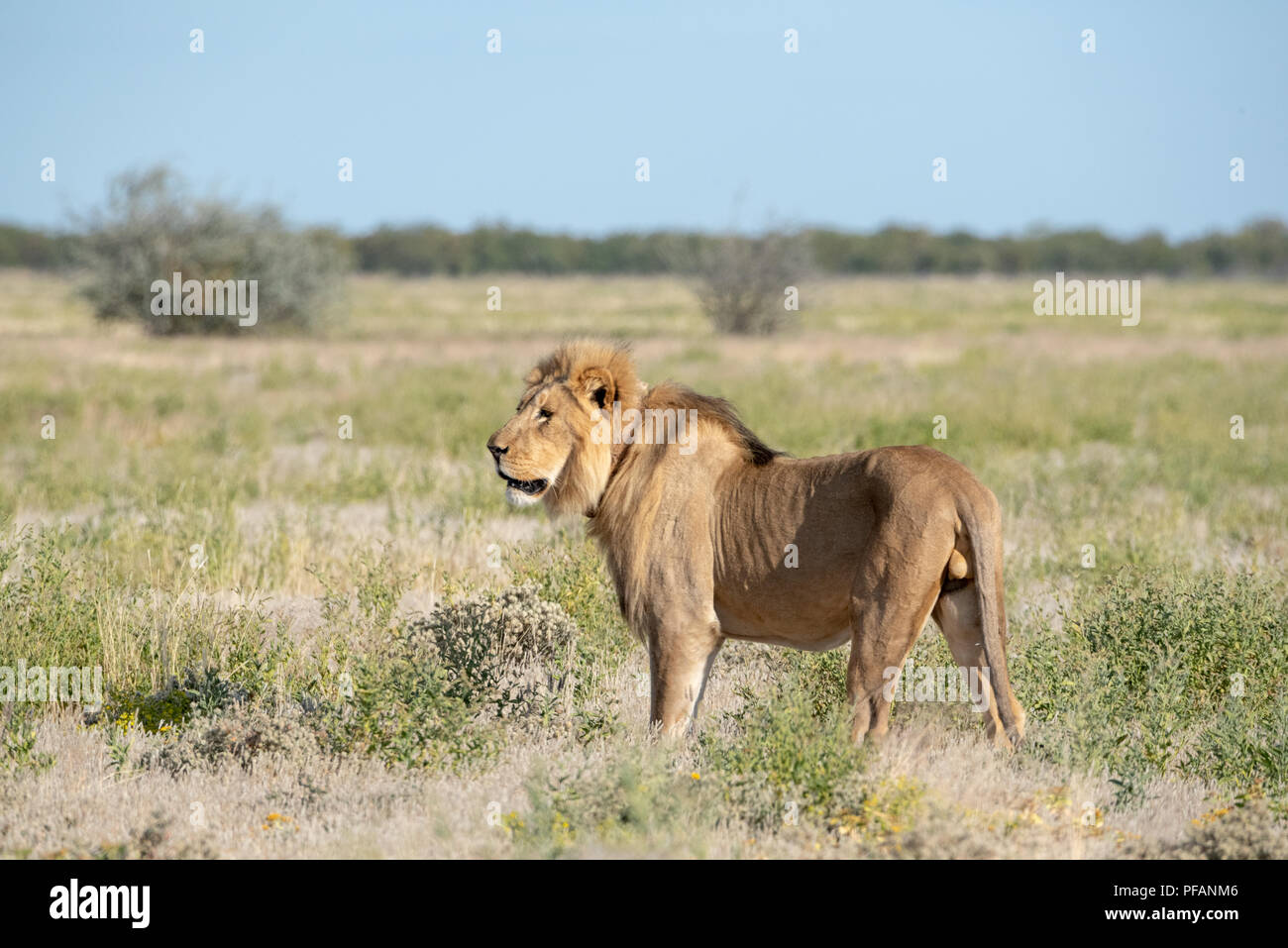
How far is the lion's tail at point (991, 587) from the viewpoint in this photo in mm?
5363

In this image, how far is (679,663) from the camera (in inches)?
228

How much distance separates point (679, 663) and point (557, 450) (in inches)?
46.2

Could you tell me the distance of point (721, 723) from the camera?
667 centimetres

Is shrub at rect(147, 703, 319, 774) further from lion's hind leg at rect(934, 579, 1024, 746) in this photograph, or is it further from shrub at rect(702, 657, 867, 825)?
Result: lion's hind leg at rect(934, 579, 1024, 746)

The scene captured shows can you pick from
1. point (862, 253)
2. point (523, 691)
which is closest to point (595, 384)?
point (523, 691)

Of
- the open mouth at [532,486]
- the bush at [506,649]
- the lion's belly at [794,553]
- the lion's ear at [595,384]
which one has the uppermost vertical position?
the lion's ear at [595,384]

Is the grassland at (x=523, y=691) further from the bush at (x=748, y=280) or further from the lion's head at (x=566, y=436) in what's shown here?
the bush at (x=748, y=280)

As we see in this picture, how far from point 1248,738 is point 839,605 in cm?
222

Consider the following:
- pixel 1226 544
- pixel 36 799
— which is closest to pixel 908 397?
pixel 1226 544

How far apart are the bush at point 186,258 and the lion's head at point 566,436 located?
3584cm

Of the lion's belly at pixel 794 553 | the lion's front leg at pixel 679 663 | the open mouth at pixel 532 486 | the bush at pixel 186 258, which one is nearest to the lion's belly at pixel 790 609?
the lion's belly at pixel 794 553

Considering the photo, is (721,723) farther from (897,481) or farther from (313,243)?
(313,243)

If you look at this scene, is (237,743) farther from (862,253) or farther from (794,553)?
(862,253)

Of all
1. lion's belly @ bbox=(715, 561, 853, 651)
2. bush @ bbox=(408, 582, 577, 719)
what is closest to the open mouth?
lion's belly @ bbox=(715, 561, 853, 651)
